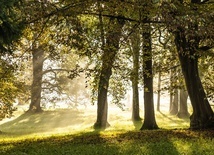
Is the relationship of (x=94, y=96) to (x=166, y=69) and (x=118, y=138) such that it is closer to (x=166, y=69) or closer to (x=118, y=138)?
(x=118, y=138)

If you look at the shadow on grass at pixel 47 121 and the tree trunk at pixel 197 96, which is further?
the shadow on grass at pixel 47 121

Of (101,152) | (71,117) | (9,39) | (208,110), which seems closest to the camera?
(9,39)

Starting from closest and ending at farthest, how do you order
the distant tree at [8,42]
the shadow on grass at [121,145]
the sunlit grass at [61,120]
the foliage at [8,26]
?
A: 1. the foliage at [8,26]
2. the distant tree at [8,42]
3. the shadow on grass at [121,145]
4. the sunlit grass at [61,120]

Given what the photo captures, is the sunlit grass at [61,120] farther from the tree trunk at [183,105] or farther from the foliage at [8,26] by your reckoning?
the foliage at [8,26]

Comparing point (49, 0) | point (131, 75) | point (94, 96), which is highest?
point (49, 0)

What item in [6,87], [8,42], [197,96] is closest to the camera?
[8,42]

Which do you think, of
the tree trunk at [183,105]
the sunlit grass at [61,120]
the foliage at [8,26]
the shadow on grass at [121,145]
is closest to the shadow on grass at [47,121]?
the sunlit grass at [61,120]

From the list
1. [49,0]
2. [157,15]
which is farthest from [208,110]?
[49,0]

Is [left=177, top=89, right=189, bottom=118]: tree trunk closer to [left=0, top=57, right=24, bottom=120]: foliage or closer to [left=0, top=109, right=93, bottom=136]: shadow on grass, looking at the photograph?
[left=0, top=109, right=93, bottom=136]: shadow on grass

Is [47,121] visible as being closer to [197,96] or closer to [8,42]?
[197,96]

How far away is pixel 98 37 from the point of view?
48.3 feet

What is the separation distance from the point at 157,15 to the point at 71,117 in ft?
91.4

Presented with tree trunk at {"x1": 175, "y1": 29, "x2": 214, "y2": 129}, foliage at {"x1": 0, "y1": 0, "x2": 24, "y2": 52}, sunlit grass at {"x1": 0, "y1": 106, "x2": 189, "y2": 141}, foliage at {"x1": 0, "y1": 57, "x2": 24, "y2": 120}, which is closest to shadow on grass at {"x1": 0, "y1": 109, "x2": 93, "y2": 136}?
sunlit grass at {"x1": 0, "y1": 106, "x2": 189, "y2": 141}

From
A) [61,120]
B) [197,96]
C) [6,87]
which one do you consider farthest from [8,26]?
[61,120]
